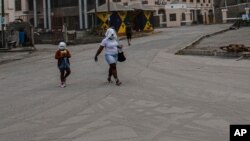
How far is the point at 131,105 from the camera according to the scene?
11047 millimetres

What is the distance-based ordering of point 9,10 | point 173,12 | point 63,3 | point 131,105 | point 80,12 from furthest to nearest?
1. point 173,12
2. point 63,3
3. point 80,12
4. point 9,10
5. point 131,105

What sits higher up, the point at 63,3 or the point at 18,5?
the point at 18,5

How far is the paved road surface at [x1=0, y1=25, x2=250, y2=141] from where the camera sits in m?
8.45

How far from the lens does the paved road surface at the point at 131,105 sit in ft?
27.7

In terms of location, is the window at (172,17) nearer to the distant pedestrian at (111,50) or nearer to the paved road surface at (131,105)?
the paved road surface at (131,105)

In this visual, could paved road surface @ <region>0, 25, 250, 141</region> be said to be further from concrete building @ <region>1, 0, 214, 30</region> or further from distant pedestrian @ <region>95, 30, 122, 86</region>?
concrete building @ <region>1, 0, 214, 30</region>

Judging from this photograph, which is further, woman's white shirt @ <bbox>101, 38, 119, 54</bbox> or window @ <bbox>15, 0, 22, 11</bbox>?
window @ <bbox>15, 0, 22, 11</bbox>

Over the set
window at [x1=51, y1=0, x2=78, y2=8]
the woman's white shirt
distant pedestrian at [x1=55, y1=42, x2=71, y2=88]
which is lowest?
distant pedestrian at [x1=55, y1=42, x2=71, y2=88]

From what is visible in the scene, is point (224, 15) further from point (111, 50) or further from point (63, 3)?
point (111, 50)

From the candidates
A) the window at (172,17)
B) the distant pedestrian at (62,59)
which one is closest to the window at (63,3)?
the window at (172,17)

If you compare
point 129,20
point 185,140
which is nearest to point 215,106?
point 185,140

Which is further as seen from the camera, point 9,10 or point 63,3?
point 63,3

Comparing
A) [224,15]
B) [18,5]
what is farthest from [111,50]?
[18,5]

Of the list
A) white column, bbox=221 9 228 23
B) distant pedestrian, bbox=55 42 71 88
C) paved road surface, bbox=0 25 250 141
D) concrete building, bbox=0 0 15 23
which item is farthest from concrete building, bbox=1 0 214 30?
distant pedestrian, bbox=55 42 71 88
